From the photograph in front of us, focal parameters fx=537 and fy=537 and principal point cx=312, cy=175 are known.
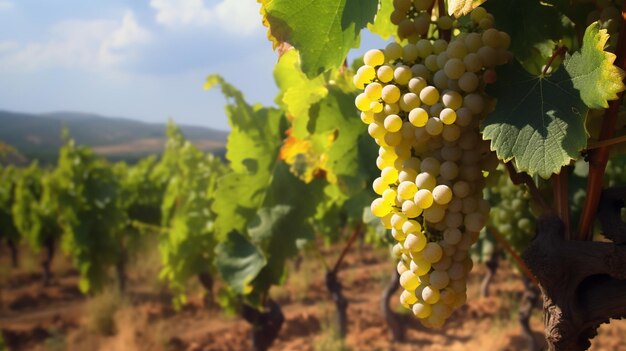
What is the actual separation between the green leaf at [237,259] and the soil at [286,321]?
317 centimetres

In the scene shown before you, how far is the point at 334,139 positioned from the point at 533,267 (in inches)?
52.5

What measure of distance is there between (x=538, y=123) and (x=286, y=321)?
6.95m

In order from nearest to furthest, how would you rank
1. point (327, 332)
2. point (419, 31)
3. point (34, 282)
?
point (419, 31) < point (327, 332) < point (34, 282)

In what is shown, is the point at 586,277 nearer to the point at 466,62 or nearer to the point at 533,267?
the point at 533,267

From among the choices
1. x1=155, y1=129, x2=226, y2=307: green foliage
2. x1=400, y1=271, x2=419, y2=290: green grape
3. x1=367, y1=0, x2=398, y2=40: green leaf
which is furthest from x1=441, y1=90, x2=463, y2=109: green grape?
x1=155, y1=129, x2=226, y2=307: green foliage

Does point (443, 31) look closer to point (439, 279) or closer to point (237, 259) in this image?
point (439, 279)

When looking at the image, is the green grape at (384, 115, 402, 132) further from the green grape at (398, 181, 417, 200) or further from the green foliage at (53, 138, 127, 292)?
the green foliage at (53, 138, 127, 292)

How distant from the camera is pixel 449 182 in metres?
1.04

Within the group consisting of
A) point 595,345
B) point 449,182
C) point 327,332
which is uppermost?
point 449,182

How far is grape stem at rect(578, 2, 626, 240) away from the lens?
3.25 ft

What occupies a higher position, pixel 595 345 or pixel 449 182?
pixel 449 182

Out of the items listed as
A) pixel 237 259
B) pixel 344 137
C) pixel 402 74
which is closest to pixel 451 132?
pixel 402 74

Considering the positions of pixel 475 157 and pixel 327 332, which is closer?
pixel 475 157

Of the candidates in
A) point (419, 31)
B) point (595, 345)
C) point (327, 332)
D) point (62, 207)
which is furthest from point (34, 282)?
point (419, 31)
